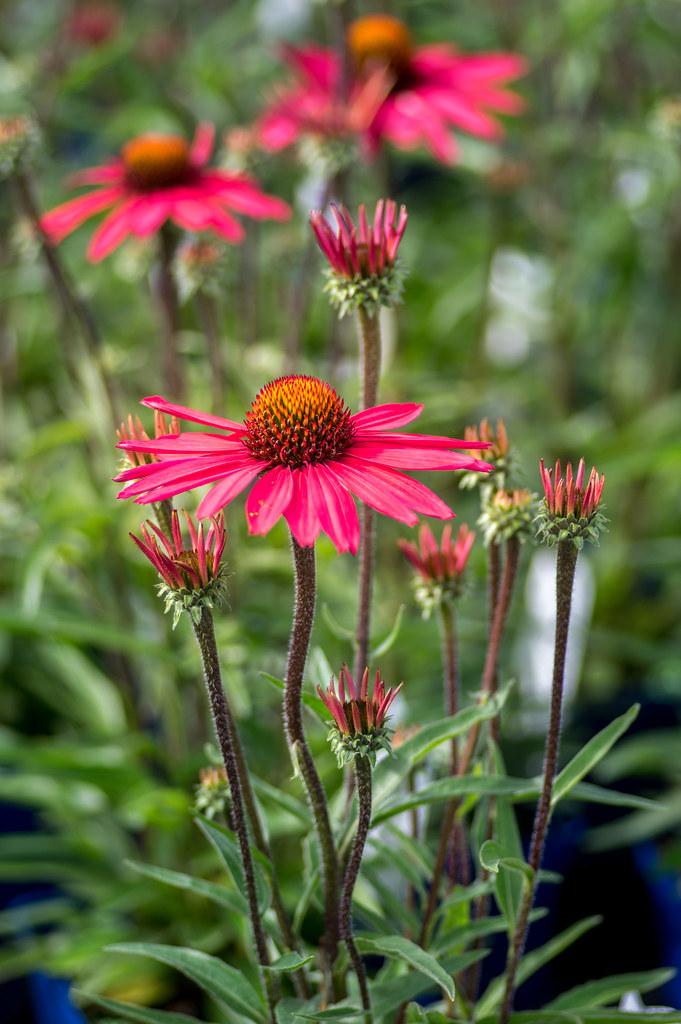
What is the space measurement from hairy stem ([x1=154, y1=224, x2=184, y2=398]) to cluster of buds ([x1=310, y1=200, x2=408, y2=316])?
1.06 feet

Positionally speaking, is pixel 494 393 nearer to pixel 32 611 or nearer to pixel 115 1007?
pixel 32 611

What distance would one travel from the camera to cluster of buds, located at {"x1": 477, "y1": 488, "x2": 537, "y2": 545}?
43 centimetres

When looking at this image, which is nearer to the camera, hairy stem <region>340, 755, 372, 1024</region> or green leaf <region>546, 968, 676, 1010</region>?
hairy stem <region>340, 755, 372, 1024</region>

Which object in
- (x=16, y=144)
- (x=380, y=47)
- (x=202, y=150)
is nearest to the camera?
(x=16, y=144)

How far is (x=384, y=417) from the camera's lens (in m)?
0.40

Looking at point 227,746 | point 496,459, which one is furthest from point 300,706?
point 496,459

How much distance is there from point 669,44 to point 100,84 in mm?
923

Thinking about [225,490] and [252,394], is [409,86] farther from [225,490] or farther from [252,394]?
[225,490]

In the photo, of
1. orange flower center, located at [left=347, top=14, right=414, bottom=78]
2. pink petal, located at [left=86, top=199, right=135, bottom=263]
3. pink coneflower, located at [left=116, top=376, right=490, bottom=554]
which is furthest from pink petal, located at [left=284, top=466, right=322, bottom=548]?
orange flower center, located at [left=347, top=14, right=414, bottom=78]

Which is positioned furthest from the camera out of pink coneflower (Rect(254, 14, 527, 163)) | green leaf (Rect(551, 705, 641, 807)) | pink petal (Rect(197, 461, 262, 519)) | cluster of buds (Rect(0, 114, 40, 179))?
pink coneflower (Rect(254, 14, 527, 163))

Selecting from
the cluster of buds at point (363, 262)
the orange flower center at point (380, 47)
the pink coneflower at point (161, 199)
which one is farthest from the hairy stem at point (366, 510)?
the orange flower center at point (380, 47)

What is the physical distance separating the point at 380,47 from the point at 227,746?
33.3 inches

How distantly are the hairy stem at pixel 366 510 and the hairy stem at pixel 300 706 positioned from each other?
8cm

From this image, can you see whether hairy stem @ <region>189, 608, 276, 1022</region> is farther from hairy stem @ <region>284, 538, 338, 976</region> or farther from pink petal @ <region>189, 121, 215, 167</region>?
pink petal @ <region>189, 121, 215, 167</region>
